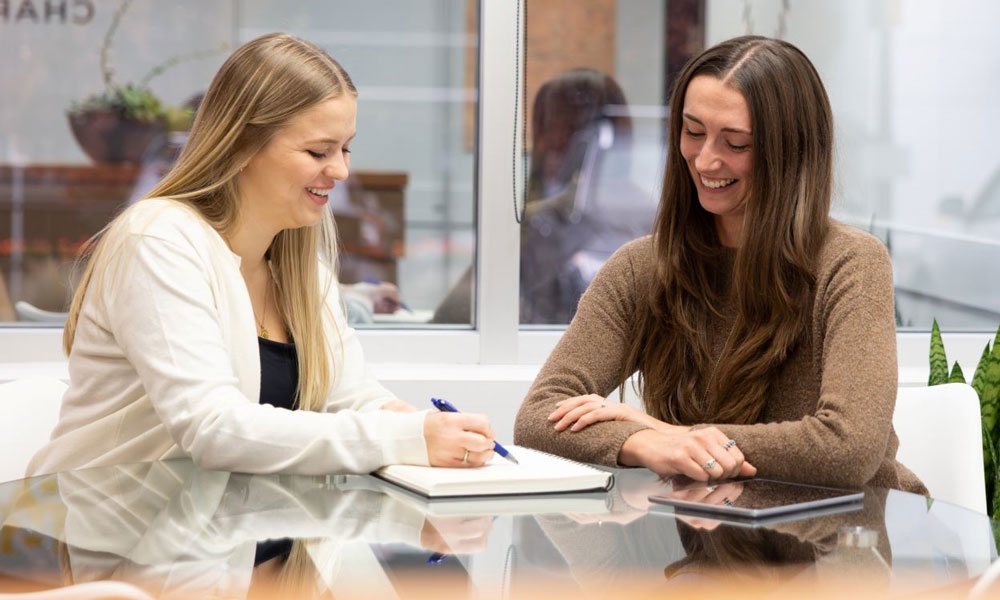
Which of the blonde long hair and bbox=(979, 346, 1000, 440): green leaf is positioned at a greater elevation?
the blonde long hair

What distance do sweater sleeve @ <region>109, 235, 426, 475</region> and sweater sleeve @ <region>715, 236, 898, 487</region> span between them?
61 centimetres

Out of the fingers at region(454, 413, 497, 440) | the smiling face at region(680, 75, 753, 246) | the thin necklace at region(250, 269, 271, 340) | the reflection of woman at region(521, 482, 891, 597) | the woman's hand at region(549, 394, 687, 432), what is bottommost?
the woman's hand at region(549, 394, 687, 432)

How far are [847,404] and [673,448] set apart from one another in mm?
312

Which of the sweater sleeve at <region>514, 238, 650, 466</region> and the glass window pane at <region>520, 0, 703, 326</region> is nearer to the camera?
the sweater sleeve at <region>514, 238, 650, 466</region>

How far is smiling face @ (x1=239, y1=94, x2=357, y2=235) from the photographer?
7.20 ft

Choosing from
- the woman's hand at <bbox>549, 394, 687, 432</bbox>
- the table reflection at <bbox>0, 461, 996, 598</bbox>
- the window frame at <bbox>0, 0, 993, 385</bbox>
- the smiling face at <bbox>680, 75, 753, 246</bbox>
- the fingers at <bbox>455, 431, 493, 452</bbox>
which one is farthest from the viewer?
the window frame at <bbox>0, 0, 993, 385</bbox>

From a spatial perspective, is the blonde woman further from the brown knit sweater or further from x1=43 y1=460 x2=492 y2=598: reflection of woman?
the brown knit sweater

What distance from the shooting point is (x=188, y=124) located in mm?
3686

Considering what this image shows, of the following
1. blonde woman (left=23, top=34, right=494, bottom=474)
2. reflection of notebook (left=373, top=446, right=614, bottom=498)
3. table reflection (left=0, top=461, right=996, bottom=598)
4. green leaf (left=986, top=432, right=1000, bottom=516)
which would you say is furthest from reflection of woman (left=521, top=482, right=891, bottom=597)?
green leaf (left=986, top=432, right=1000, bottom=516)

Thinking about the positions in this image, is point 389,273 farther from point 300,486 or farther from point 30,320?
point 300,486

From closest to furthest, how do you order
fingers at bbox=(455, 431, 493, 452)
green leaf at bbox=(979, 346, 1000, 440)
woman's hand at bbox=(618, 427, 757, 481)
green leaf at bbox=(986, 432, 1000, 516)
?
fingers at bbox=(455, 431, 493, 452) < woman's hand at bbox=(618, 427, 757, 481) < green leaf at bbox=(986, 432, 1000, 516) < green leaf at bbox=(979, 346, 1000, 440)

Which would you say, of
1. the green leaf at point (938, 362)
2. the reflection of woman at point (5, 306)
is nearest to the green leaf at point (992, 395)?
the green leaf at point (938, 362)

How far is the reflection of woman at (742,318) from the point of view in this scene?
2.02 m

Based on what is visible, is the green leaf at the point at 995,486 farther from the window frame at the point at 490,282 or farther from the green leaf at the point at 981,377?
the window frame at the point at 490,282
